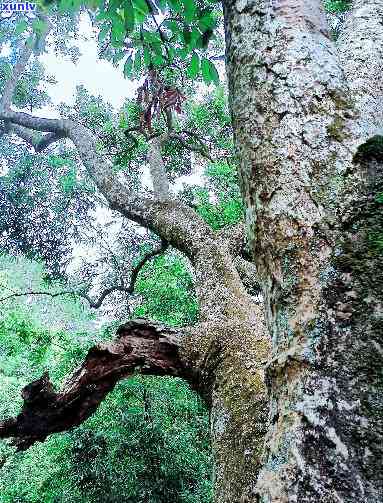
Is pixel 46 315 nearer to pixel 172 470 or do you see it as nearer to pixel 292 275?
pixel 172 470

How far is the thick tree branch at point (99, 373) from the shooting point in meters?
1.90

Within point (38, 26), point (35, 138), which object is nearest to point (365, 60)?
point (38, 26)

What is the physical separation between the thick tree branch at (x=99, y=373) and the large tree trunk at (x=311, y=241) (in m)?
1.13

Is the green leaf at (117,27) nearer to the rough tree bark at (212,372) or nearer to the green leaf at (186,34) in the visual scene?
the green leaf at (186,34)

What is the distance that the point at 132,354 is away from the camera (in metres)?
1.90

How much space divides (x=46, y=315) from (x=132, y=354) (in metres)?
27.1

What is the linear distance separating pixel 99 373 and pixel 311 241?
4.58 feet

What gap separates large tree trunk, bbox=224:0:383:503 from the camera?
0.59 m

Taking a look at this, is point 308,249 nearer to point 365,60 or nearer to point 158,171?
point 365,60

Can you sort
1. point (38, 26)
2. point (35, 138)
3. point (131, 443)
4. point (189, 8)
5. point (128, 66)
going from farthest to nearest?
point (35, 138) → point (131, 443) → point (128, 66) → point (38, 26) → point (189, 8)

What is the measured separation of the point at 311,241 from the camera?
781 mm

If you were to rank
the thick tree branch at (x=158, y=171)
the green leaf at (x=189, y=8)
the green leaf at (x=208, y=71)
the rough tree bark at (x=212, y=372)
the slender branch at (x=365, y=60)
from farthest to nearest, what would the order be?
the thick tree branch at (x=158, y=171)
the green leaf at (x=208, y=71)
the green leaf at (x=189, y=8)
the rough tree bark at (x=212, y=372)
the slender branch at (x=365, y=60)

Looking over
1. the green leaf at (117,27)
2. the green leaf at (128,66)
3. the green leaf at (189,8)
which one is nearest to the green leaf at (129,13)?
the green leaf at (117,27)

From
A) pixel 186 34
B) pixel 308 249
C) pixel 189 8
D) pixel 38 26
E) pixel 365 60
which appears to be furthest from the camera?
pixel 38 26
